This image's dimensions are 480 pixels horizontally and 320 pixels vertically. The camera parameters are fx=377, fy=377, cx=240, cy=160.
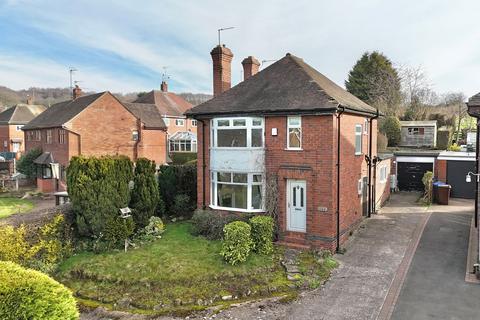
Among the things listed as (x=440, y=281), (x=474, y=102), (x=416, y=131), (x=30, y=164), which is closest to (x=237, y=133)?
(x=474, y=102)

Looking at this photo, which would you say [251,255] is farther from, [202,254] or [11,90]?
[11,90]

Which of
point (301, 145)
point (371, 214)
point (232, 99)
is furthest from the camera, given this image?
point (371, 214)

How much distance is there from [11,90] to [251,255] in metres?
93.8

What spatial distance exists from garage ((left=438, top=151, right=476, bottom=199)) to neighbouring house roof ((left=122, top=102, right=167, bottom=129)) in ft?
83.7

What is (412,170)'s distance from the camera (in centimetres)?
2392

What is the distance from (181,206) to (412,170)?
15078 millimetres

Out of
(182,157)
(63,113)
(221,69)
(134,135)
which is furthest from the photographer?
(182,157)

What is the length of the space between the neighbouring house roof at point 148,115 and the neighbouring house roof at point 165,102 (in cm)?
715

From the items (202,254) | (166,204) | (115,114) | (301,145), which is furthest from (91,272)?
(115,114)

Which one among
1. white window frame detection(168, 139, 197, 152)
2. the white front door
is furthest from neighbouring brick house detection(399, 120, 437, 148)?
the white front door

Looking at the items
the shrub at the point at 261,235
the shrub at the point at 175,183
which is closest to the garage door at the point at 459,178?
the shrub at the point at 261,235

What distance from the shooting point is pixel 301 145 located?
13508mm

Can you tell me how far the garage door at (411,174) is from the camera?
23625 millimetres

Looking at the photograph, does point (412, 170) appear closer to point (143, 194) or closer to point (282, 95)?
point (282, 95)
